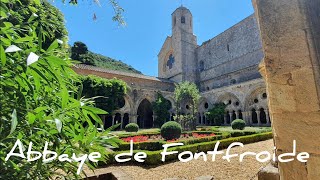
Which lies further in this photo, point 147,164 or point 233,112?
point 233,112

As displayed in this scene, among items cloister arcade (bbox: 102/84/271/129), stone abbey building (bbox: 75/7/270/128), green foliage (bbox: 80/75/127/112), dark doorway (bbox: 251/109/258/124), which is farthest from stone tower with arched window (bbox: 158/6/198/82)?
green foliage (bbox: 80/75/127/112)

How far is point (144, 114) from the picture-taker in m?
28.1

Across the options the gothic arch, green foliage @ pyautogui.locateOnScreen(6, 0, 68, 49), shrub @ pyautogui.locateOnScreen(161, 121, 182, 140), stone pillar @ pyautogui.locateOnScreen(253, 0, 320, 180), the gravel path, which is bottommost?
the gravel path

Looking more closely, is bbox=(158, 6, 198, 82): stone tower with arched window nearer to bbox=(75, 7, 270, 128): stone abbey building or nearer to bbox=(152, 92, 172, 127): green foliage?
bbox=(75, 7, 270, 128): stone abbey building

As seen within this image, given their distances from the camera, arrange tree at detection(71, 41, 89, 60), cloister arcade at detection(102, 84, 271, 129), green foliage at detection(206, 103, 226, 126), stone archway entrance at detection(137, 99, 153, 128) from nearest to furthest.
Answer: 1. cloister arcade at detection(102, 84, 271, 129)
2. green foliage at detection(206, 103, 226, 126)
3. stone archway entrance at detection(137, 99, 153, 128)
4. tree at detection(71, 41, 89, 60)

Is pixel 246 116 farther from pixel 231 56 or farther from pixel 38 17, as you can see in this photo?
pixel 38 17

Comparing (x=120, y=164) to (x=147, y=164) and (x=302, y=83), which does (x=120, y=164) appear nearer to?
(x=147, y=164)

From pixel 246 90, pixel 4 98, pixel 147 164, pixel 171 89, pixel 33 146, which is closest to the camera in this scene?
pixel 4 98

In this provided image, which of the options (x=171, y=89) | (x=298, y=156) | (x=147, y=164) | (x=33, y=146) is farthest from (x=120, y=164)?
(x=171, y=89)

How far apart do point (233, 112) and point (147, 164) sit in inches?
809

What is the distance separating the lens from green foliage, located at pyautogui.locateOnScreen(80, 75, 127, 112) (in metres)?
20.0

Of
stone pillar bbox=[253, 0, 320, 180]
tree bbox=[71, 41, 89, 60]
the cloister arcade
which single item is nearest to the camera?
stone pillar bbox=[253, 0, 320, 180]

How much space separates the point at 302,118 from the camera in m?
1.28

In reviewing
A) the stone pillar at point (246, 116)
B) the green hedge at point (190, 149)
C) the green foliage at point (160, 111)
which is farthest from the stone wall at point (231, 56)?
the green hedge at point (190, 149)
